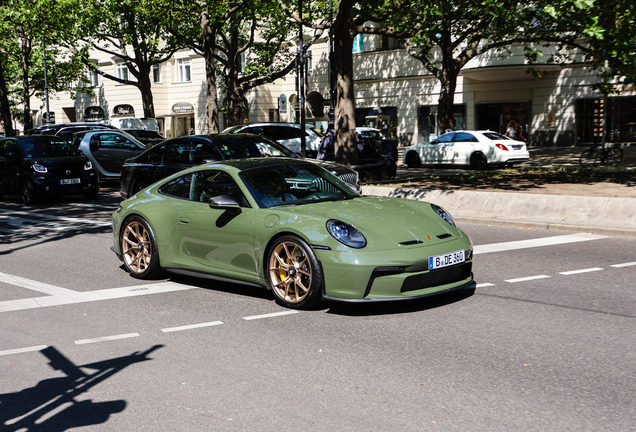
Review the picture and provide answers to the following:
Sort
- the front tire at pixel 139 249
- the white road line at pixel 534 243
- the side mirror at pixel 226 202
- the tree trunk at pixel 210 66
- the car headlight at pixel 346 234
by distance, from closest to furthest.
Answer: the car headlight at pixel 346 234
the side mirror at pixel 226 202
the front tire at pixel 139 249
the white road line at pixel 534 243
the tree trunk at pixel 210 66

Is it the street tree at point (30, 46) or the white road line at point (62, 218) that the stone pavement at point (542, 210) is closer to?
the white road line at point (62, 218)

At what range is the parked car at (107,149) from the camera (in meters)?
20.7

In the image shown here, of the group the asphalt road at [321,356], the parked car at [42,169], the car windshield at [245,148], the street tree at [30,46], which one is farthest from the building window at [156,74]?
the asphalt road at [321,356]

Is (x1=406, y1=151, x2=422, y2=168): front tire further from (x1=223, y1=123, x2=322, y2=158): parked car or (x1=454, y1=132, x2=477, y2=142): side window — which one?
(x1=223, y1=123, x2=322, y2=158): parked car

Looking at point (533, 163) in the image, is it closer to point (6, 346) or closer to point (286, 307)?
point (286, 307)

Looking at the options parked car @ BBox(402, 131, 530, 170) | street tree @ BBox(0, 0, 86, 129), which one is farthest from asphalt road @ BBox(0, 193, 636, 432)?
street tree @ BBox(0, 0, 86, 129)

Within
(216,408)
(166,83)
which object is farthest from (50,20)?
(216,408)

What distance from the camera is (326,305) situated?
6805mm

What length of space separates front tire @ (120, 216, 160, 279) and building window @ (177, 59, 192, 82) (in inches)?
1731

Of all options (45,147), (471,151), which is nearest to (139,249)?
(45,147)

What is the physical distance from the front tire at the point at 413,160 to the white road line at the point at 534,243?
655 inches

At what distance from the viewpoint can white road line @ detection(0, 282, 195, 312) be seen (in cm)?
722

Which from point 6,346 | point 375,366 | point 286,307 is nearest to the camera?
point 375,366

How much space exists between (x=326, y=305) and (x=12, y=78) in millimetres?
50384
